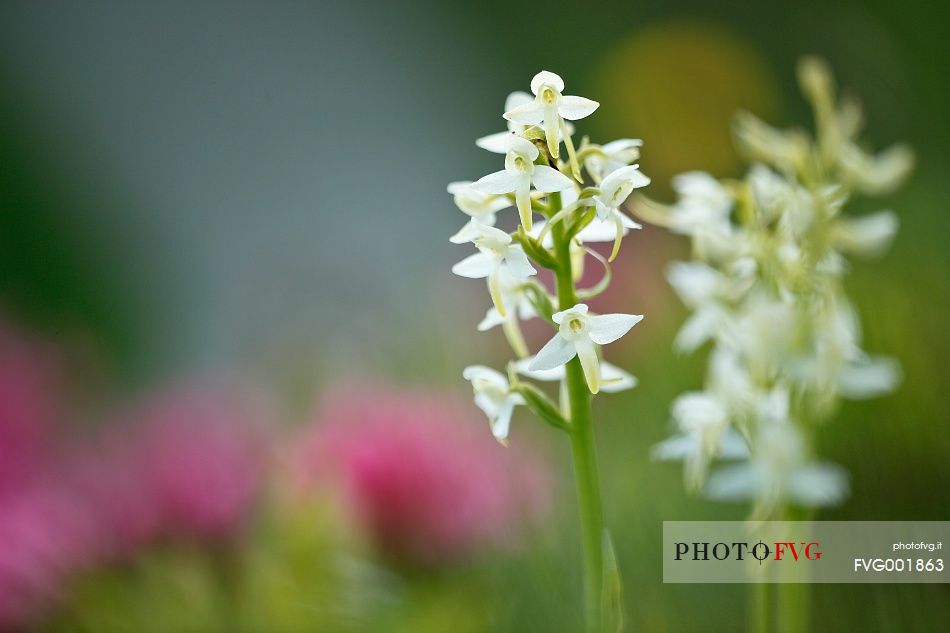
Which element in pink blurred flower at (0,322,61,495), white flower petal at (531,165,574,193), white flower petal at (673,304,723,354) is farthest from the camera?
pink blurred flower at (0,322,61,495)

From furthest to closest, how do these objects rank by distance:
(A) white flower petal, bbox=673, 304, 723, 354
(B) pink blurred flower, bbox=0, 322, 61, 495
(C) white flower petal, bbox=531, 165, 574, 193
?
(B) pink blurred flower, bbox=0, 322, 61, 495, (A) white flower petal, bbox=673, 304, 723, 354, (C) white flower petal, bbox=531, 165, 574, 193

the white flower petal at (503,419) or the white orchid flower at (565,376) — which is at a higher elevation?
the white orchid flower at (565,376)

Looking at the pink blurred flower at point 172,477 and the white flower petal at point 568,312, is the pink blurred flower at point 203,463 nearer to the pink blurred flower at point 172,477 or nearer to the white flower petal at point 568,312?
the pink blurred flower at point 172,477

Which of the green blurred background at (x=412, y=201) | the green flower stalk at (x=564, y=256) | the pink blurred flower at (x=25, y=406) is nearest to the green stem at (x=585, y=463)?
the green flower stalk at (x=564, y=256)

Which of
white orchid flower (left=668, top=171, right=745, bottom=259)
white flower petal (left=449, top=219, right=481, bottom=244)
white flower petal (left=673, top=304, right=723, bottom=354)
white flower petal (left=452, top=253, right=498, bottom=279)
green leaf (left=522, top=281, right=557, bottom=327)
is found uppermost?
white orchid flower (left=668, top=171, right=745, bottom=259)

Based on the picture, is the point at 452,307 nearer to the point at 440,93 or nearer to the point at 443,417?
the point at 443,417

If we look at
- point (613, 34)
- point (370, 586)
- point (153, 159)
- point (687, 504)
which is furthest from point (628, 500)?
point (153, 159)

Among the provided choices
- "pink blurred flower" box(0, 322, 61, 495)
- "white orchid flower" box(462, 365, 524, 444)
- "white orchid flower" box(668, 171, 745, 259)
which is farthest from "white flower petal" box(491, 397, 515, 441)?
"pink blurred flower" box(0, 322, 61, 495)

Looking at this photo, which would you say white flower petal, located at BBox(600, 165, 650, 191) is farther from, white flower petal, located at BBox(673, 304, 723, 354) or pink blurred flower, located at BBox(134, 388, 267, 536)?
pink blurred flower, located at BBox(134, 388, 267, 536)
